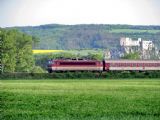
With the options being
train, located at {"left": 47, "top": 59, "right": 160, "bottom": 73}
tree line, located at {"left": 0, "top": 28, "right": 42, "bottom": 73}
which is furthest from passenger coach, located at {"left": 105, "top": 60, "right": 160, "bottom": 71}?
tree line, located at {"left": 0, "top": 28, "right": 42, "bottom": 73}

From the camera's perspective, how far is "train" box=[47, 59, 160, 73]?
96.9 m

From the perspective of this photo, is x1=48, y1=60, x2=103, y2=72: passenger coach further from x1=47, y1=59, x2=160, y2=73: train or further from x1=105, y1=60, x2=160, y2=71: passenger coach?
x1=105, y1=60, x2=160, y2=71: passenger coach

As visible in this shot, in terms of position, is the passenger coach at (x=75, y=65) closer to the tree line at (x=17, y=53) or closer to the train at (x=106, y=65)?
the train at (x=106, y=65)

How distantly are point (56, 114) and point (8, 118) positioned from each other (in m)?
2.35

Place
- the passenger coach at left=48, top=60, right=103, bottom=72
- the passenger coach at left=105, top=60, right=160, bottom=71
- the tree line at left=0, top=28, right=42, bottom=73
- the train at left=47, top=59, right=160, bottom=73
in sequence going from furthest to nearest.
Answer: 1. the tree line at left=0, top=28, right=42, bottom=73
2. the passenger coach at left=105, top=60, right=160, bottom=71
3. the train at left=47, top=59, right=160, bottom=73
4. the passenger coach at left=48, top=60, right=103, bottom=72


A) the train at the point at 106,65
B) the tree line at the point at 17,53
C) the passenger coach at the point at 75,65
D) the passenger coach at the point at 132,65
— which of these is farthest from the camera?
the tree line at the point at 17,53

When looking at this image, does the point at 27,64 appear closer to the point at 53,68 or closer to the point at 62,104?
the point at 53,68

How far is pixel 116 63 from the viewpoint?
323 ft

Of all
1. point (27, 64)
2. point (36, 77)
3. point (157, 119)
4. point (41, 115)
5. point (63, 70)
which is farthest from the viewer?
point (27, 64)

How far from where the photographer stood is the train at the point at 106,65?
3814 inches

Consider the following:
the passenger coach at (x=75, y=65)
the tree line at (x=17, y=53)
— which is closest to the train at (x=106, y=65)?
the passenger coach at (x=75, y=65)

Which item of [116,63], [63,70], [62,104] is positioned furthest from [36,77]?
[62,104]

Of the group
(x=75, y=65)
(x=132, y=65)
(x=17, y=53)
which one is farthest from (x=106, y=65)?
(x=17, y=53)

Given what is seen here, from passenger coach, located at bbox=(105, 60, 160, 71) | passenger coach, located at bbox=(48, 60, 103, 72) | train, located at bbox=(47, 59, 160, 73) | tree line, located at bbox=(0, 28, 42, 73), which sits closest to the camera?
passenger coach, located at bbox=(48, 60, 103, 72)
